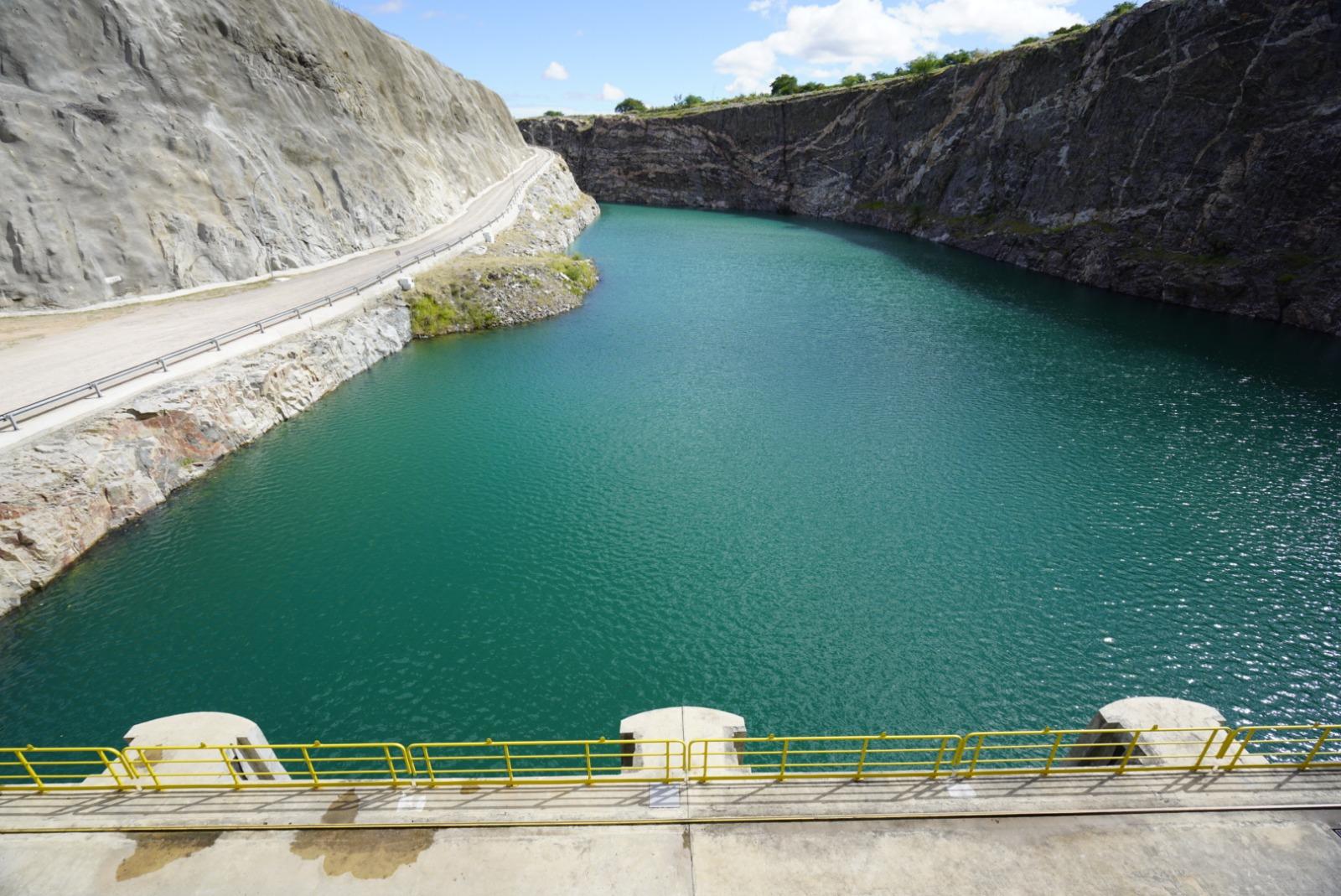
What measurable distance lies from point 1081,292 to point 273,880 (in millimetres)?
80272

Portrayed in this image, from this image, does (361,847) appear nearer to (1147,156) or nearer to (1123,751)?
(1123,751)

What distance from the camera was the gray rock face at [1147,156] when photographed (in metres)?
53.8

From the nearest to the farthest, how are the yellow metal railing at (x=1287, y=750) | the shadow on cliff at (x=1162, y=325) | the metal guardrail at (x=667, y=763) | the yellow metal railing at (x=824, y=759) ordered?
1. the metal guardrail at (x=667, y=763)
2. the yellow metal railing at (x=824, y=759)
3. the yellow metal railing at (x=1287, y=750)
4. the shadow on cliff at (x=1162, y=325)

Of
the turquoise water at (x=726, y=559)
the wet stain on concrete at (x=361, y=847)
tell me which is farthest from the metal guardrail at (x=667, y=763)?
the turquoise water at (x=726, y=559)

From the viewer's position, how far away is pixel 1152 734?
14.2 metres

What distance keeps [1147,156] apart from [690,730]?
80.1m

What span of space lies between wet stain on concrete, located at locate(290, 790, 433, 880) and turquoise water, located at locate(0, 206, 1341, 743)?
5.15 metres

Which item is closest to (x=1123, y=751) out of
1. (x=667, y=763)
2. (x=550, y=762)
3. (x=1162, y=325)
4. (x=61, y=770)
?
(x=667, y=763)

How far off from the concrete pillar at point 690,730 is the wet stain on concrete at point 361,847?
460 cm

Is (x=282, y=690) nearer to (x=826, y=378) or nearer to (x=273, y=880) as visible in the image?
(x=273, y=880)

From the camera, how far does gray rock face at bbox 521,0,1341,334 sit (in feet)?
176

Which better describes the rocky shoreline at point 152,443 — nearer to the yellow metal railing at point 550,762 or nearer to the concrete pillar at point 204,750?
the concrete pillar at point 204,750

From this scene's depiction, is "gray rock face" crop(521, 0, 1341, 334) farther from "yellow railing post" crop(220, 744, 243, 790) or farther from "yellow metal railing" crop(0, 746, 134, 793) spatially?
"yellow metal railing" crop(0, 746, 134, 793)

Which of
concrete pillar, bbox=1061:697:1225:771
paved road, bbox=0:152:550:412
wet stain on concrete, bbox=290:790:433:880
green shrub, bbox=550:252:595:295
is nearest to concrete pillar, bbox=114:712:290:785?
wet stain on concrete, bbox=290:790:433:880
